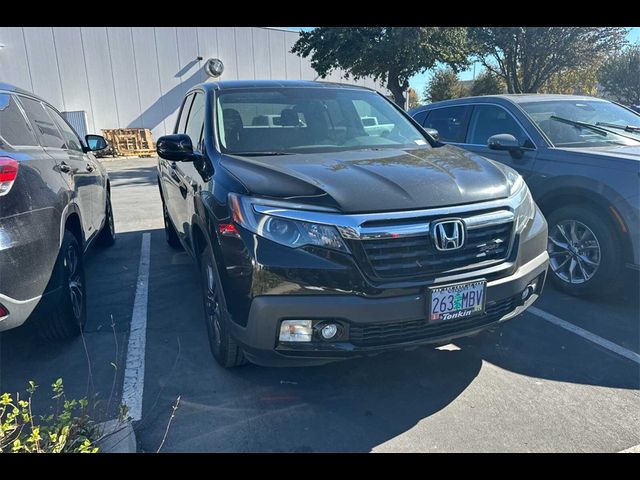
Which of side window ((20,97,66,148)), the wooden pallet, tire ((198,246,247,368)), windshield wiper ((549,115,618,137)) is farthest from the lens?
the wooden pallet

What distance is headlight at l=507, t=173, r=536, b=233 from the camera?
2723mm

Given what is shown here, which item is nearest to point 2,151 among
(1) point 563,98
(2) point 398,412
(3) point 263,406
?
(3) point 263,406

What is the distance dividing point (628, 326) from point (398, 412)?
228 centimetres

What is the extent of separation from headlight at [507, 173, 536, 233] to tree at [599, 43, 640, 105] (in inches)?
1078

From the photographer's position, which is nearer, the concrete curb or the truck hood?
the concrete curb

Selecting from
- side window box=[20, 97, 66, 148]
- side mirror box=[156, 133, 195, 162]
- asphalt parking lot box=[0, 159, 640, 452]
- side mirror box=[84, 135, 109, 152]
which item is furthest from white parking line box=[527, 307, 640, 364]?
side mirror box=[84, 135, 109, 152]

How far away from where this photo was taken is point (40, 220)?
9.32 feet

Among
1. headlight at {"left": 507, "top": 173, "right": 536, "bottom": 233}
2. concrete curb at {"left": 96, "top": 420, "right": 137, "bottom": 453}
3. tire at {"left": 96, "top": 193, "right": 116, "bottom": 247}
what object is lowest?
tire at {"left": 96, "top": 193, "right": 116, "bottom": 247}

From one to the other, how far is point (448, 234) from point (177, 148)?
6.43 feet

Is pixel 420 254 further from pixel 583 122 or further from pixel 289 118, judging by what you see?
pixel 583 122

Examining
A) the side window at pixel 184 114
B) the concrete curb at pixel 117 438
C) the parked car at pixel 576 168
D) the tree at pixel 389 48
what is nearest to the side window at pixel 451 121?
the parked car at pixel 576 168

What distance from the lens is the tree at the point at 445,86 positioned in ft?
109

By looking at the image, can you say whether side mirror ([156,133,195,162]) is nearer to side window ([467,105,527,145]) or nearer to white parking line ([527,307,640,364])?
white parking line ([527,307,640,364])

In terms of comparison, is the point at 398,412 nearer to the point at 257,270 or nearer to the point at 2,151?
the point at 257,270
